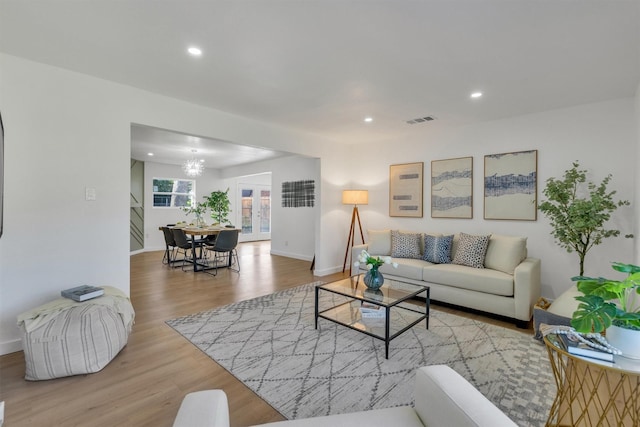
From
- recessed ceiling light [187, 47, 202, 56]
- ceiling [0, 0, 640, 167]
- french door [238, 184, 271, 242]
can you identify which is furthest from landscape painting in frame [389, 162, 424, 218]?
french door [238, 184, 271, 242]

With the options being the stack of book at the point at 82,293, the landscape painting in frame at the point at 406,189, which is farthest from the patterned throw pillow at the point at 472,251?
the stack of book at the point at 82,293

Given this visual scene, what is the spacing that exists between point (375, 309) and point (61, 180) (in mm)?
3236

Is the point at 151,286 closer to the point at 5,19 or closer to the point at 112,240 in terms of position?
the point at 112,240

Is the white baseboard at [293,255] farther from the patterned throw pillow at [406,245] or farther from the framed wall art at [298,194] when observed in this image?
the patterned throw pillow at [406,245]

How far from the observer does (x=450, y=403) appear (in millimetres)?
970

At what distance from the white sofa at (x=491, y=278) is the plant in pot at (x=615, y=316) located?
6.82 ft

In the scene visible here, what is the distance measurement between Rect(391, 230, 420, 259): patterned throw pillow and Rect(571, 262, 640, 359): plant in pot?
10.1 ft

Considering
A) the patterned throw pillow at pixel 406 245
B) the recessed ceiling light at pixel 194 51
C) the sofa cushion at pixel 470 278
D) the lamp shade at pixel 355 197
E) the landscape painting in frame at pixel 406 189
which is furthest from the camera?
the lamp shade at pixel 355 197

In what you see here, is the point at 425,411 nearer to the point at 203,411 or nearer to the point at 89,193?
the point at 203,411

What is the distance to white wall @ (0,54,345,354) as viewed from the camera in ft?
8.22

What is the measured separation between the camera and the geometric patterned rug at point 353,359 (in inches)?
74.5

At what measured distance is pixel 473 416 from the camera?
874 mm

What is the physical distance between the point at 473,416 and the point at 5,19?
11.3ft

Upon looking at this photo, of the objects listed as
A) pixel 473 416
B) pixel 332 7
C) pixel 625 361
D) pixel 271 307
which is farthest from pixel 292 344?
pixel 332 7
